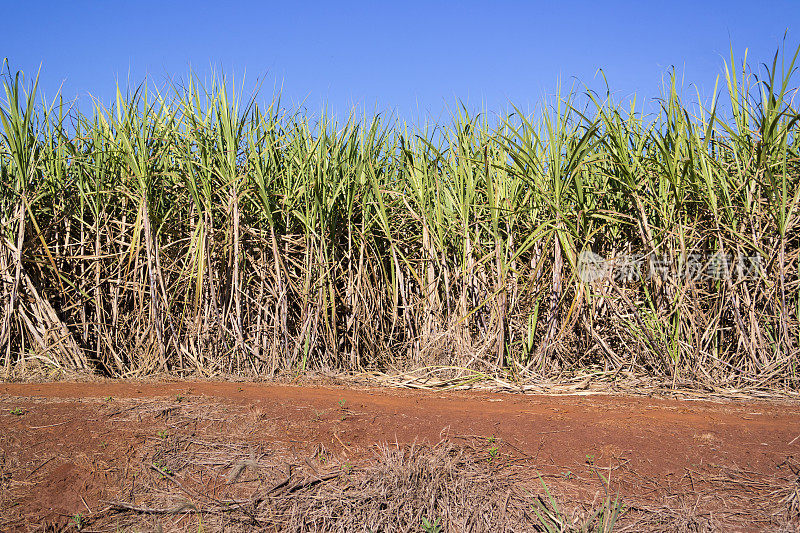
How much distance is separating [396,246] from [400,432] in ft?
6.41

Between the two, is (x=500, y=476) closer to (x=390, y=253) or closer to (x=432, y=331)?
(x=432, y=331)

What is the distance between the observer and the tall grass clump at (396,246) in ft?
12.3

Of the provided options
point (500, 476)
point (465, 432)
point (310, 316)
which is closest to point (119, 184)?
point (310, 316)

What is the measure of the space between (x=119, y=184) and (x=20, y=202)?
0.64 meters

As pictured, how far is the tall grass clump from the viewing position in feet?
12.3

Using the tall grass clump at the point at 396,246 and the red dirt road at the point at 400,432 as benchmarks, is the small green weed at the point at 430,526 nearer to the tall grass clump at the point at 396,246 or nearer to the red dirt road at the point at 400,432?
the red dirt road at the point at 400,432

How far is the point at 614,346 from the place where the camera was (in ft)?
13.3

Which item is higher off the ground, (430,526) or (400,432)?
(400,432)

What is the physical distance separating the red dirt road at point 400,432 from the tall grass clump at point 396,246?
0.70 metres

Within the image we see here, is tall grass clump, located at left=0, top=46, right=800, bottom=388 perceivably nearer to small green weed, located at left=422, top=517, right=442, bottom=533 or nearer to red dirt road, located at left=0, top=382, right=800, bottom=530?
red dirt road, located at left=0, top=382, right=800, bottom=530

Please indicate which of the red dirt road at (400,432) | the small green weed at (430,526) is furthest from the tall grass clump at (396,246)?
the small green weed at (430,526)

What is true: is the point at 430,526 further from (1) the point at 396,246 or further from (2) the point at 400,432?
(1) the point at 396,246

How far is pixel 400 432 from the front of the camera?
268cm


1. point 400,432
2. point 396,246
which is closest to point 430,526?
point 400,432
